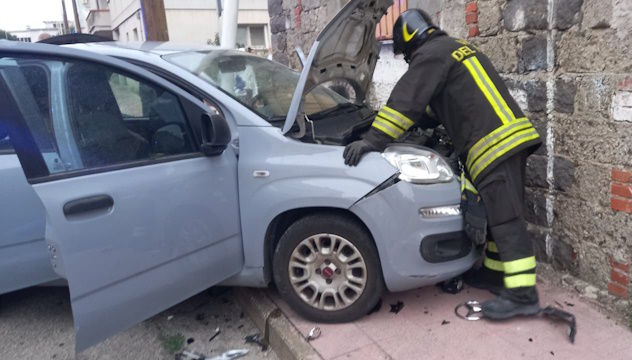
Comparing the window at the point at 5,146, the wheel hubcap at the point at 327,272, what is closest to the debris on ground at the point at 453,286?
the wheel hubcap at the point at 327,272

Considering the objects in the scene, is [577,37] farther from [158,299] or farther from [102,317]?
[102,317]

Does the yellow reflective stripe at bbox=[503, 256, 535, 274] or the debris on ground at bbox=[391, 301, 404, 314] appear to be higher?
the yellow reflective stripe at bbox=[503, 256, 535, 274]

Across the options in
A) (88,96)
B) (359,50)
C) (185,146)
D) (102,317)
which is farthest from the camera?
(359,50)

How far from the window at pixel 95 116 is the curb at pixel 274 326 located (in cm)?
116

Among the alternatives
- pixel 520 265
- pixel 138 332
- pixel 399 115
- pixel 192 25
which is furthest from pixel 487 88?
pixel 192 25

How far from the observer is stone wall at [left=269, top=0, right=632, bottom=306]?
114 inches

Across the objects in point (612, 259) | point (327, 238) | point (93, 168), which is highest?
point (93, 168)

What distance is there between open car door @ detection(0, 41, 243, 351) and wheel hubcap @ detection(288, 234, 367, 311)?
0.39 m

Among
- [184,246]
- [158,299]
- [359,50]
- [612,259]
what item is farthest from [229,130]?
[612,259]

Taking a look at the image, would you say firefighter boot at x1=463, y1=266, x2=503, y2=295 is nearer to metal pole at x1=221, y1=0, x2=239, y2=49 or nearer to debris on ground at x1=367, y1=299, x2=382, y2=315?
debris on ground at x1=367, y1=299, x2=382, y2=315

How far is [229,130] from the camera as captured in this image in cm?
292

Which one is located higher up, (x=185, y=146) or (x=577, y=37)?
(x=577, y=37)

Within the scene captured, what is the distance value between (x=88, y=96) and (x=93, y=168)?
45cm

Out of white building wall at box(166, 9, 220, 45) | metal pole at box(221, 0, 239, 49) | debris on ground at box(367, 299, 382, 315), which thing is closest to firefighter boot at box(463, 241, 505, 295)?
debris on ground at box(367, 299, 382, 315)
